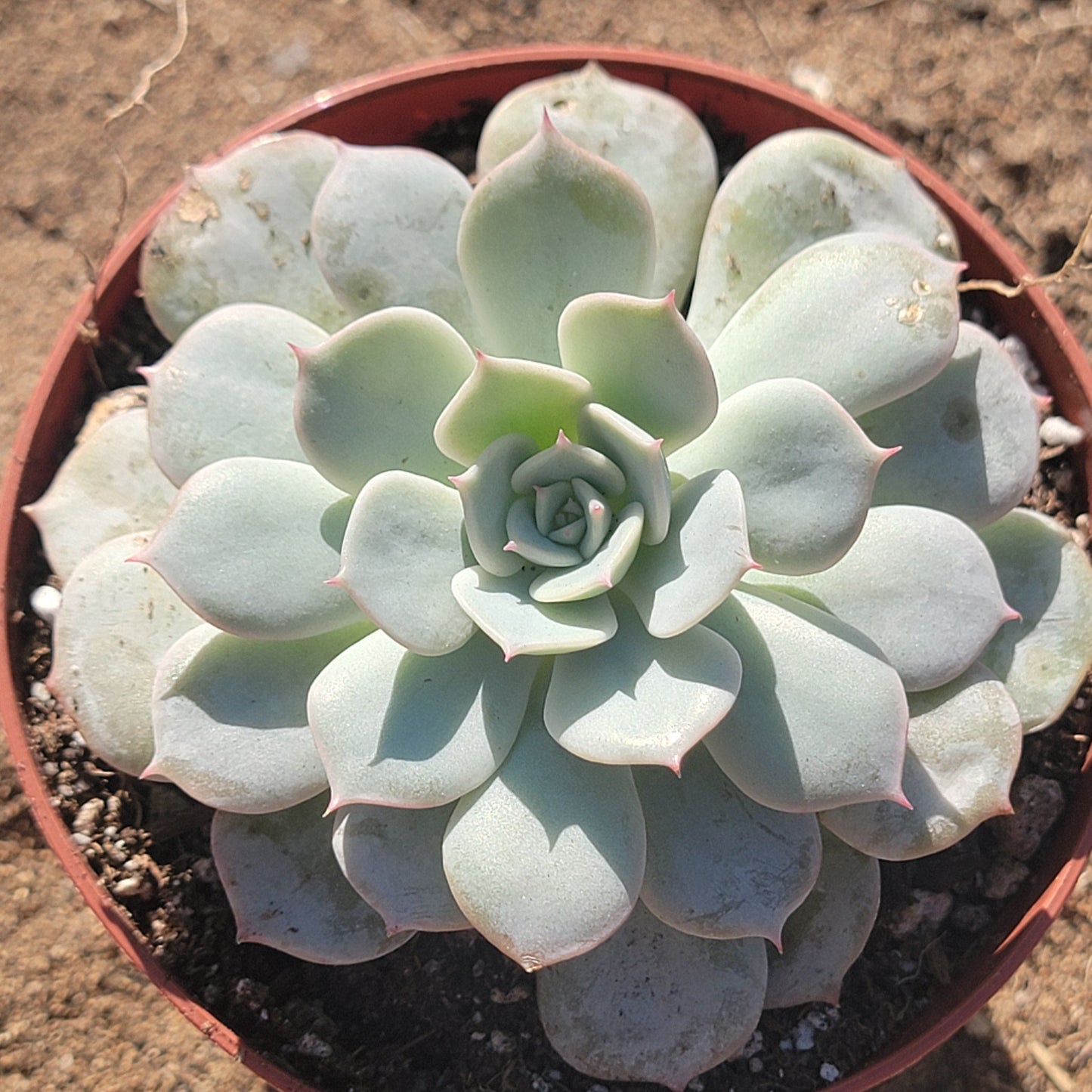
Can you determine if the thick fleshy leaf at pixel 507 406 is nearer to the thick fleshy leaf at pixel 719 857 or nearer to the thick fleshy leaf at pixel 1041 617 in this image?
the thick fleshy leaf at pixel 719 857

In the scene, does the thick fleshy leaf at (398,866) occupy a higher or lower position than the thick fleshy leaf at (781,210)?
lower

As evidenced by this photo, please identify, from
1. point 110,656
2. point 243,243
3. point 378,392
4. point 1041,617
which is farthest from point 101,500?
point 1041,617

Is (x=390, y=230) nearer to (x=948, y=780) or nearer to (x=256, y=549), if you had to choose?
(x=256, y=549)

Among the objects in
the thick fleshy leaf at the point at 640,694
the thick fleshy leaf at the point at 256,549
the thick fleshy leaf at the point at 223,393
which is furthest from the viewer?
the thick fleshy leaf at the point at 223,393

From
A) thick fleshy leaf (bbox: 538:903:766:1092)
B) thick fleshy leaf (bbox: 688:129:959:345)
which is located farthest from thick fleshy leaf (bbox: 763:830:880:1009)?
thick fleshy leaf (bbox: 688:129:959:345)

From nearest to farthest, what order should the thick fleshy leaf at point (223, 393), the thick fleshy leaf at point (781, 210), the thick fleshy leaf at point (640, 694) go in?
the thick fleshy leaf at point (640, 694), the thick fleshy leaf at point (223, 393), the thick fleshy leaf at point (781, 210)

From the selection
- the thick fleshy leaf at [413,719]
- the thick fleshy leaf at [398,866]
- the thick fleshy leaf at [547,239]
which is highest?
the thick fleshy leaf at [547,239]

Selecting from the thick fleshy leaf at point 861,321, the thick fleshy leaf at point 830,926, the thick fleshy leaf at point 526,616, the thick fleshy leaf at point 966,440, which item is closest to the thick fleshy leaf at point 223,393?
the thick fleshy leaf at point 526,616
